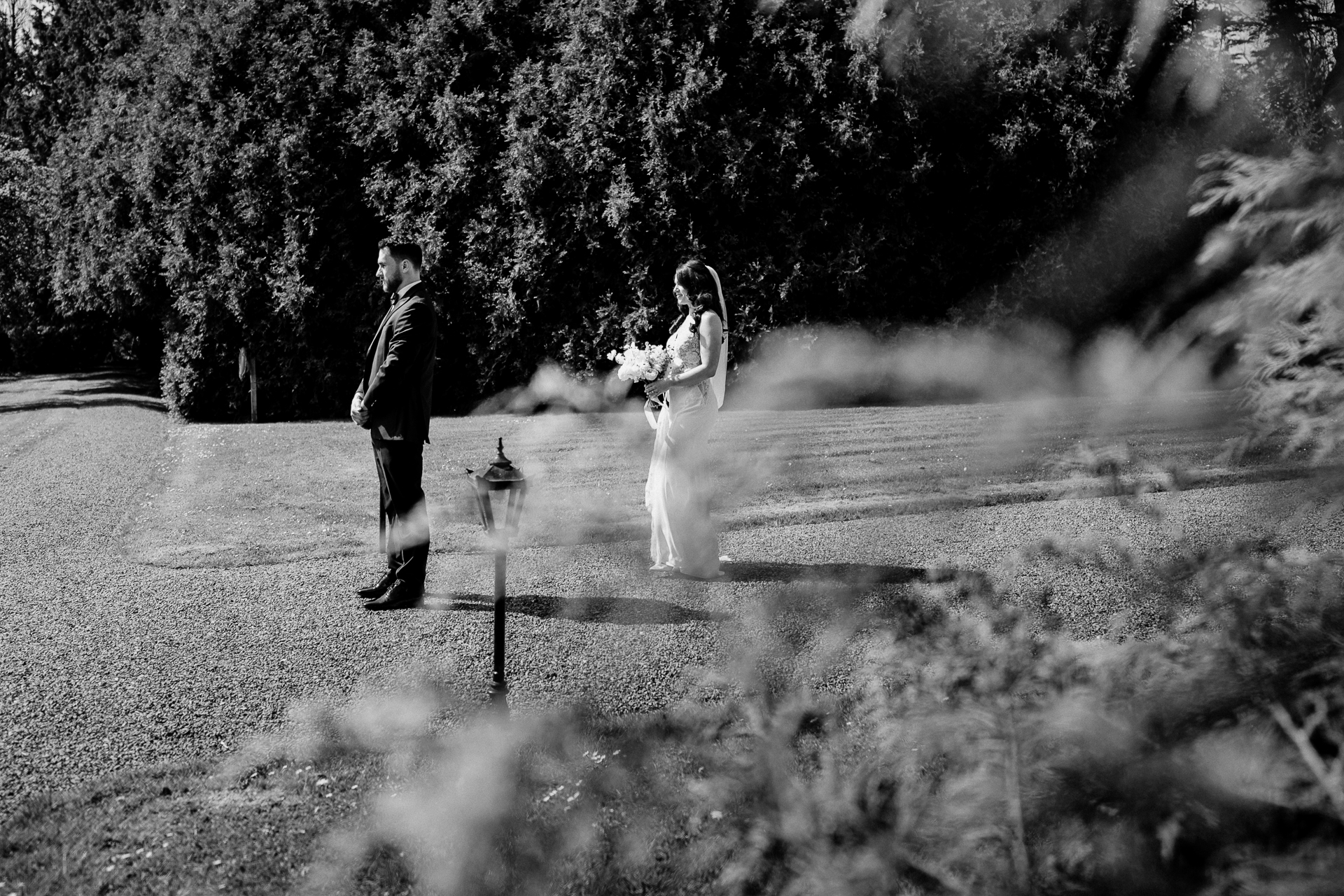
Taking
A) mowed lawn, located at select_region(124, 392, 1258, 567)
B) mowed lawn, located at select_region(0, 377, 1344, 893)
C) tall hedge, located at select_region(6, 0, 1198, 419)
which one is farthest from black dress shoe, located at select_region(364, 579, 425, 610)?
tall hedge, located at select_region(6, 0, 1198, 419)

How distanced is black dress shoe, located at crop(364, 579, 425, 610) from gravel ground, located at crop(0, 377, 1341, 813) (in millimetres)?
125

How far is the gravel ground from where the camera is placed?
486 centimetres

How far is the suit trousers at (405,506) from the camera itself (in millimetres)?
6383

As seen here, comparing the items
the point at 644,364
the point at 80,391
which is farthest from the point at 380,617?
the point at 80,391

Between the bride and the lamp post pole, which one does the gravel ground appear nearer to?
the lamp post pole

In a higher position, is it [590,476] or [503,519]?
[503,519]

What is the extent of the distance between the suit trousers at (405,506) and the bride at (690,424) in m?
1.49

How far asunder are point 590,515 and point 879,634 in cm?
428

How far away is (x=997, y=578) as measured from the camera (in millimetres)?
6793

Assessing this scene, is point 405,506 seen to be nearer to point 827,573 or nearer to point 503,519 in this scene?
point 503,519

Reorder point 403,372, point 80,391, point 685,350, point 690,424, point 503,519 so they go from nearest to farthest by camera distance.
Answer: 1. point 503,519
2. point 403,372
3. point 685,350
4. point 690,424
5. point 80,391

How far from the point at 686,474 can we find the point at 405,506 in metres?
1.73

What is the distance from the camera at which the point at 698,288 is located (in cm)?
671

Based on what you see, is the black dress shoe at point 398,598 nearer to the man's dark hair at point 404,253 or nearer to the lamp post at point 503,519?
the lamp post at point 503,519
